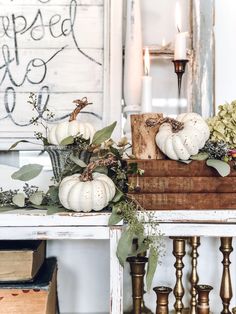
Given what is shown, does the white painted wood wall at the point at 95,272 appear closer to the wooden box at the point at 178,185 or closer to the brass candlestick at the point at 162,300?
the brass candlestick at the point at 162,300

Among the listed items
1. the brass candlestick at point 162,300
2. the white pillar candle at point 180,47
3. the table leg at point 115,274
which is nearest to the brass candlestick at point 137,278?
the brass candlestick at point 162,300

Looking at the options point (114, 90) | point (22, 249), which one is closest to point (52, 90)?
point (114, 90)

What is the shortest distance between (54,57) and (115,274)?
51 cm

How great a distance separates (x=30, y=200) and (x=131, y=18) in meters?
0.47

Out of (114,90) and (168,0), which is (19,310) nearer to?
(114,90)

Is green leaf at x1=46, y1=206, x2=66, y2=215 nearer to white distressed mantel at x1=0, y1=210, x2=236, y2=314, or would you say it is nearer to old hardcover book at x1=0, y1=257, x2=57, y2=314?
white distressed mantel at x1=0, y1=210, x2=236, y2=314

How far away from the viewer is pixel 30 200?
985 mm

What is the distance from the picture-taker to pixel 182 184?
930mm

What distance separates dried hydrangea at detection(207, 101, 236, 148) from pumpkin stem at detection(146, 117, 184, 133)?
0.07 m

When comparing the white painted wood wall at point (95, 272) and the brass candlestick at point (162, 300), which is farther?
the white painted wood wall at point (95, 272)

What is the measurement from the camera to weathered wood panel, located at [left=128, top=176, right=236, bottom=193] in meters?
0.93

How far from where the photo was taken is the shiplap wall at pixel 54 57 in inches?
46.6

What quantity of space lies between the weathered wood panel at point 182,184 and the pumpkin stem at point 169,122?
9 cm

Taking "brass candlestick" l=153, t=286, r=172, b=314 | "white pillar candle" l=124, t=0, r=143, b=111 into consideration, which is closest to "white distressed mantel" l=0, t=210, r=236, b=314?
"brass candlestick" l=153, t=286, r=172, b=314
